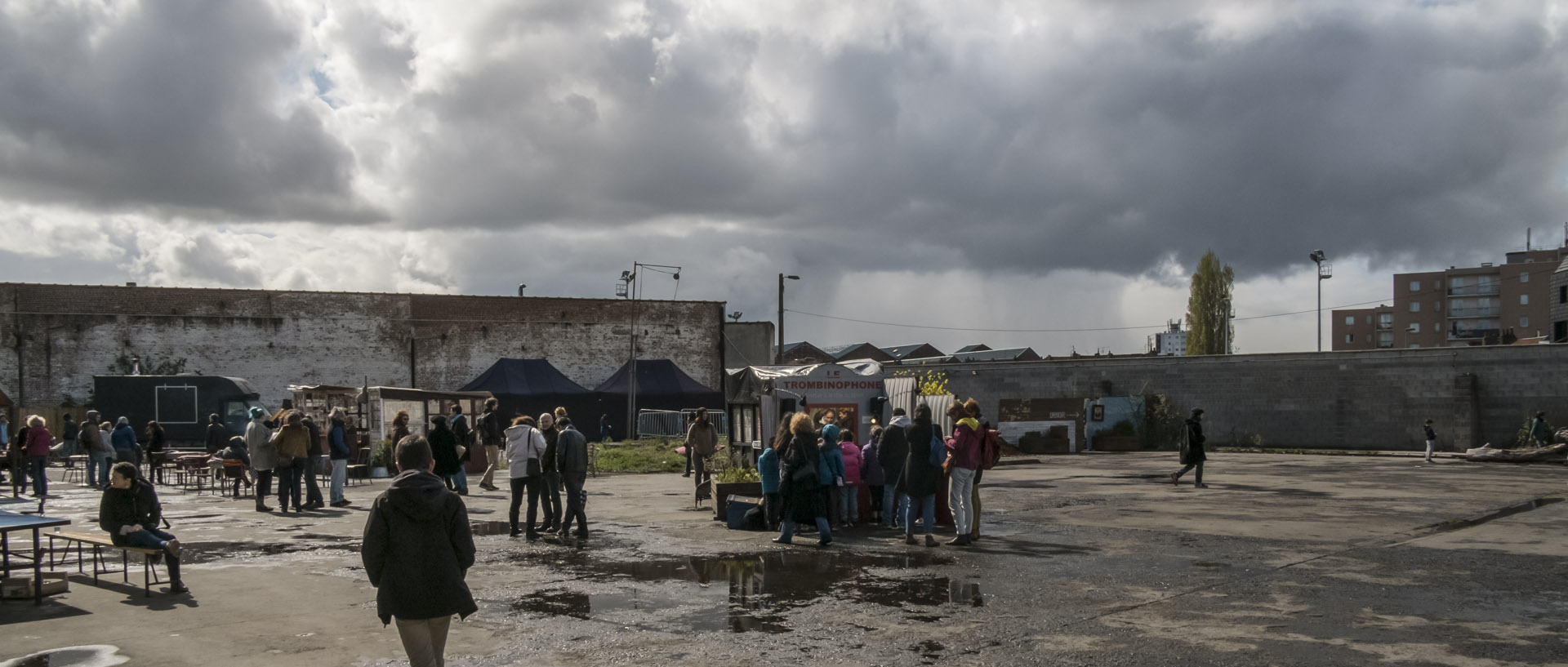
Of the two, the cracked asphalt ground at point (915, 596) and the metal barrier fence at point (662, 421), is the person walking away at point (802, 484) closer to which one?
the cracked asphalt ground at point (915, 596)

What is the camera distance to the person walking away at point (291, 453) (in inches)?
663

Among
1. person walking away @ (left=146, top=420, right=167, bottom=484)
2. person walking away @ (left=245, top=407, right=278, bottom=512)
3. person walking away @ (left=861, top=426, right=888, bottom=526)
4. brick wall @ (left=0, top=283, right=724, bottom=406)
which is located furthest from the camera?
brick wall @ (left=0, top=283, right=724, bottom=406)

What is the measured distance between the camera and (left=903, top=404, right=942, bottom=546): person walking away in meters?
12.4

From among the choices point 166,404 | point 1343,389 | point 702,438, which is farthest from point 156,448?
point 1343,389

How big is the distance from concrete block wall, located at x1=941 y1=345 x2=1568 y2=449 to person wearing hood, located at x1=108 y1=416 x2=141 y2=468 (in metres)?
31.1

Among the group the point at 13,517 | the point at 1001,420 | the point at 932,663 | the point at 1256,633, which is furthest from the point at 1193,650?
the point at 1001,420

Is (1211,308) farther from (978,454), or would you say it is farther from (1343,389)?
(978,454)

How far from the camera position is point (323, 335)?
47.4 metres

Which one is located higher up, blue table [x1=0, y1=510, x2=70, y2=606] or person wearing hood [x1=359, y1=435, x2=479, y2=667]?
person wearing hood [x1=359, y1=435, x2=479, y2=667]

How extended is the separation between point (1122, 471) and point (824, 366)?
9.36 metres

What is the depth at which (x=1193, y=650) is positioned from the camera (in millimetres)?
7371

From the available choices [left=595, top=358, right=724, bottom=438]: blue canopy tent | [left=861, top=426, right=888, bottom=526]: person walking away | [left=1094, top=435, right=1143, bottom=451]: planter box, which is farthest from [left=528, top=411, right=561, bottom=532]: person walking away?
[left=595, top=358, right=724, bottom=438]: blue canopy tent

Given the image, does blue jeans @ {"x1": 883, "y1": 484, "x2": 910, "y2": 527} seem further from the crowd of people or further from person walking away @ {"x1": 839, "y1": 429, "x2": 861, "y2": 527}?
the crowd of people

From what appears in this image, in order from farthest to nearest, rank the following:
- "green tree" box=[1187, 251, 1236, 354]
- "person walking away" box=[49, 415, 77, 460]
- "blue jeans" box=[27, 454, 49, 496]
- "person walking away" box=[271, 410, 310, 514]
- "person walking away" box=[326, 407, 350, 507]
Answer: "green tree" box=[1187, 251, 1236, 354] → "person walking away" box=[49, 415, 77, 460] → "blue jeans" box=[27, 454, 49, 496] → "person walking away" box=[326, 407, 350, 507] → "person walking away" box=[271, 410, 310, 514]
